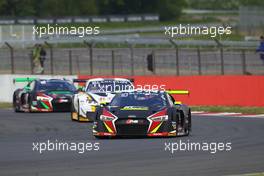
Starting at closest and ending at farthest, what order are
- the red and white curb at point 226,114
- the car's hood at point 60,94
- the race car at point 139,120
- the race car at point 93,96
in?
1. the race car at point 139,120
2. the race car at point 93,96
3. the red and white curb at point 226,114
4. the car's hood at point 60,94

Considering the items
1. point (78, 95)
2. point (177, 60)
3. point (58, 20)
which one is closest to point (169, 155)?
point (78, 95)

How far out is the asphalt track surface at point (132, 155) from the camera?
608 inches

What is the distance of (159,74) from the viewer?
3872 cm

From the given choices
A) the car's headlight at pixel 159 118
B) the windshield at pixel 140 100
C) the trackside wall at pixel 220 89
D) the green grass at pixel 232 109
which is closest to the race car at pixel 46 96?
the trackside wall at pixel 220 89

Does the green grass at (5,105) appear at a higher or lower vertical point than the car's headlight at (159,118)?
lower

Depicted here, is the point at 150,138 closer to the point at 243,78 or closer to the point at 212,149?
the point at 212,149

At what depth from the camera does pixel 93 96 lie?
27922 millimetres

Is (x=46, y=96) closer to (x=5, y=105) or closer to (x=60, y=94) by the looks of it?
(x=60, y=94)

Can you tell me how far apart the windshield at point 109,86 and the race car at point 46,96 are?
11.8ft

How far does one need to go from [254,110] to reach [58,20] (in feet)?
122

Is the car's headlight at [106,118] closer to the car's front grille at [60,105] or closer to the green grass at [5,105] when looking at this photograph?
the car's front grille at [60,105]

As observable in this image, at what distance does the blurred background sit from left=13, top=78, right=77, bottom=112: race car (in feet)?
15.0

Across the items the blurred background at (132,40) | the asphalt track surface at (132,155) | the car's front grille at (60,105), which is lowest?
the car's front grille at (60,105)

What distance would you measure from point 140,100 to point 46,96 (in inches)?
440
